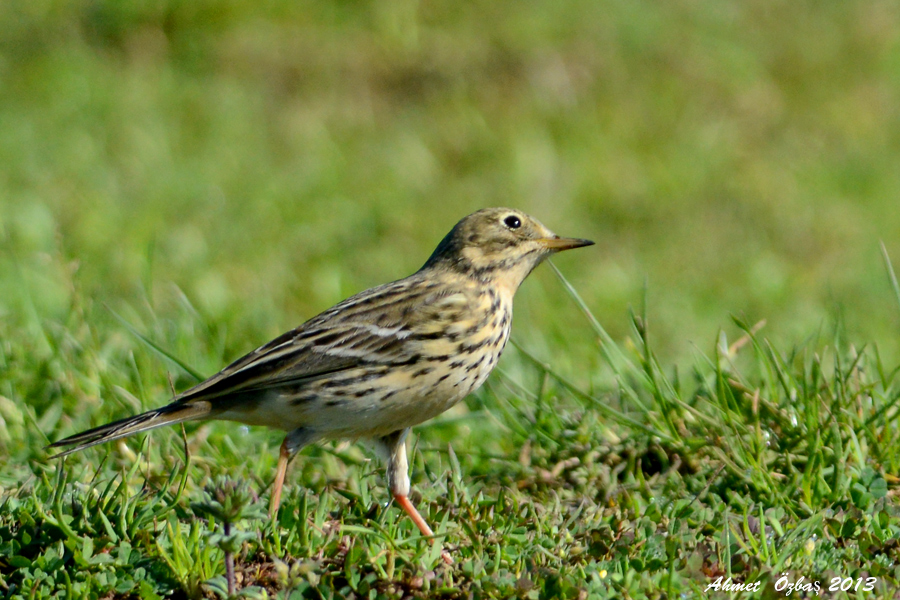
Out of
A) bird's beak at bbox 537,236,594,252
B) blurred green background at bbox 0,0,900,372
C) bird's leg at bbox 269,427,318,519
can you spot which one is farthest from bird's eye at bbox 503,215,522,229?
blurred green background at bbox 0,0,900,372

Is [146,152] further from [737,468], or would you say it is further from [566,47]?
[737,468]

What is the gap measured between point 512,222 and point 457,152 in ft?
17.6

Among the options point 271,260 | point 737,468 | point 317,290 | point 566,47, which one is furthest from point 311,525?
point 566,47

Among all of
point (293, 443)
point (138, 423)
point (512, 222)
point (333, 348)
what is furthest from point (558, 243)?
point (138, 423)

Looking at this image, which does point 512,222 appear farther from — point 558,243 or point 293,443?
point 293,443

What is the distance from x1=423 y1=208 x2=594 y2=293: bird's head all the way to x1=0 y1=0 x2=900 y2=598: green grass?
0.45 m

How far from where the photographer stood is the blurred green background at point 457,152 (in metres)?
8.30

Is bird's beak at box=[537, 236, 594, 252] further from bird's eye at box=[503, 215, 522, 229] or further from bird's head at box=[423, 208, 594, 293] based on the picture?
bird's eye at box=[503, 215, 522, 229]

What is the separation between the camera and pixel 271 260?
851 centimetres

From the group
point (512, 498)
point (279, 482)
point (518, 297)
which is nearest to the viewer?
point (279, 482)

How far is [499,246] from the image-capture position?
5.31 m

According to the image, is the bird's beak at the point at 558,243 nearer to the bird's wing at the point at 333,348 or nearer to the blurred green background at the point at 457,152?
the bird's wing at the point at 333,348

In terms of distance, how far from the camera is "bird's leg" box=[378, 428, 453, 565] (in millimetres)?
4207

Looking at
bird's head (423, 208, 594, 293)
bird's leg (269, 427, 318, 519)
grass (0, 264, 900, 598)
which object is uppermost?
bird's head (423, 208, 594, 293)
